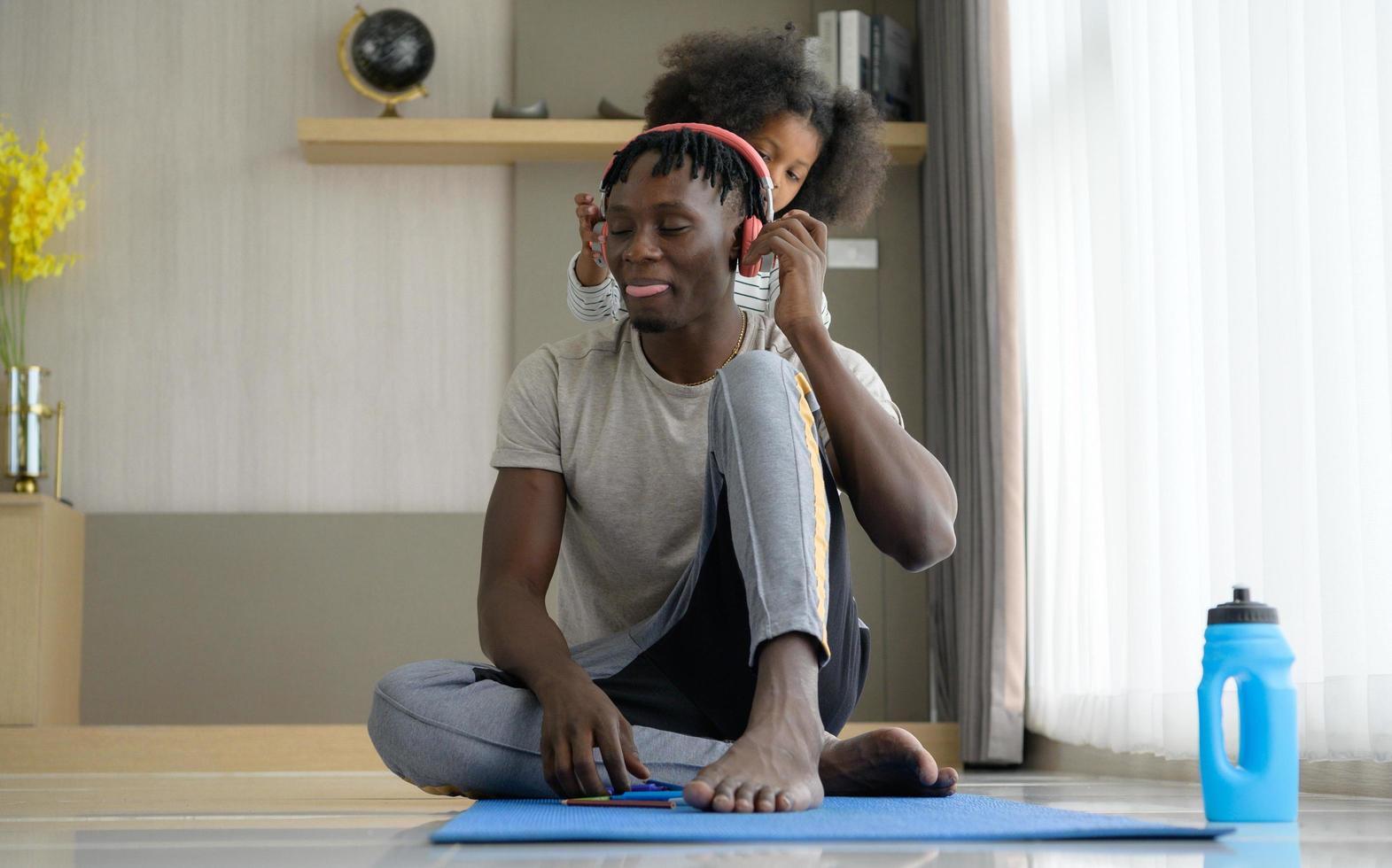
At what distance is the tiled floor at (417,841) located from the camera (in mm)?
958

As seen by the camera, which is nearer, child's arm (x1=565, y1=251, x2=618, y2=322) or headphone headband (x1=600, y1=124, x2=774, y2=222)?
headphone headband (x1=600, y1=124, x2=774, y2=222)

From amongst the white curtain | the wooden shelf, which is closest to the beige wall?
the wooden shelf

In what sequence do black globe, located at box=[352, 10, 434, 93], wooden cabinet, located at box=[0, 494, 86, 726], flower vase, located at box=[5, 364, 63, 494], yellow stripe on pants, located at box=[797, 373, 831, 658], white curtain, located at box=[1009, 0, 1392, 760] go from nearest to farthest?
yellow stripe on pants, located at box=[797, 373, 831, 658]
white curtain, located at box=[1009, 0, 1392, 760]
wooden cabinet, located at box=[0, 494, 86, 726]
flower vase, located at box=[5, 364, 63, 494]
black globe, located at box=[352, 10, 434, 93]

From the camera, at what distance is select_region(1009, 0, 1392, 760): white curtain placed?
74.4 inches

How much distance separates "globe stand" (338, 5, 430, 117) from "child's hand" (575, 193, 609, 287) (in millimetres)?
2120

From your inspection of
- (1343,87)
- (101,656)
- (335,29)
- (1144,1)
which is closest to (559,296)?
(335,29)

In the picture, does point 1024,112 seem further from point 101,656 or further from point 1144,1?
point 101,656

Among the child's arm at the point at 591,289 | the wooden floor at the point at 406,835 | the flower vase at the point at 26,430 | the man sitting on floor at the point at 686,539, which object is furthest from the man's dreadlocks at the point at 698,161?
the flower vase at the point at 26,430

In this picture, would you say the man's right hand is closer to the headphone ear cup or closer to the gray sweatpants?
the gray sweatpants

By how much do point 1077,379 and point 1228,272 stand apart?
2.62 feet

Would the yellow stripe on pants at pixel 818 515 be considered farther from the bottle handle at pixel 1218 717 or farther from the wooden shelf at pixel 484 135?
the wooden shelf at pixel 484 135

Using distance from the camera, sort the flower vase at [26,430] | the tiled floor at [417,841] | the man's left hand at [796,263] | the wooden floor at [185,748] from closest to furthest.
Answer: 1. the tiled floor at [417,841]
2. the man's left hand at [796,263]
3. the wooden floor at [185,748]
4. the flower vase at [26,430]

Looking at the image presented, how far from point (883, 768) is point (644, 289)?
600 millimetres

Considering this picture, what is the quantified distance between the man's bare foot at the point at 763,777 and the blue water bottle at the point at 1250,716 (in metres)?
0.33
